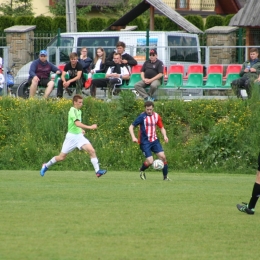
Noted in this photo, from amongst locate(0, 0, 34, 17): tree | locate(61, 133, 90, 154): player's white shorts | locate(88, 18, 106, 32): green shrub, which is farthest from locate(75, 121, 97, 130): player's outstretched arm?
locate(0, 0, 34, 17): tree

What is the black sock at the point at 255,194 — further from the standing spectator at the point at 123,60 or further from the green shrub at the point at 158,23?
the green shrub at the point at 158,23

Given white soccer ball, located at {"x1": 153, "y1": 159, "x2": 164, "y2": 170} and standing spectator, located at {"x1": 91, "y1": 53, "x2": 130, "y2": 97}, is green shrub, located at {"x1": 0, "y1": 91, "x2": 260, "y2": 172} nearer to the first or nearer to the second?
standing spectator, located at {"x1": 91, "y1": 53, "x2": 130, "y2": 97}

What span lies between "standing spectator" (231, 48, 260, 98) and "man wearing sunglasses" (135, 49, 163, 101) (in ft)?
6.36

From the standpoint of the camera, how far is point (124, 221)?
426 inches

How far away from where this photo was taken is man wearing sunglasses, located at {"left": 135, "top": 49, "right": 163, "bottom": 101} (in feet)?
69.7

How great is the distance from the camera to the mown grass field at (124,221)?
357 inches

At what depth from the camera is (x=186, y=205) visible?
488 inches

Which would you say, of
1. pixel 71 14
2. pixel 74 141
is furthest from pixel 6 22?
pixel 74 141

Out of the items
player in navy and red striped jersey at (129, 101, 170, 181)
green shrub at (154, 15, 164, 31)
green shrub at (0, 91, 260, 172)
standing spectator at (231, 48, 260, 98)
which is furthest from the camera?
green shrub at (154, 15, 164, 31)

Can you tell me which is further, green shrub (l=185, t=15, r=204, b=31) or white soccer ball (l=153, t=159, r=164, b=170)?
green shrub (l=185, t=15, r=204, b=31)

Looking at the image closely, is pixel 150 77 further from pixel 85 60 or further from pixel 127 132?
pixel 85 60

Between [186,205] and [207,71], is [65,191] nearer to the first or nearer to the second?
[186,205]

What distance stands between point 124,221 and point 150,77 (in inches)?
429

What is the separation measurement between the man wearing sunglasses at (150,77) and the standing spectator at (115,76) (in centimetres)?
94
